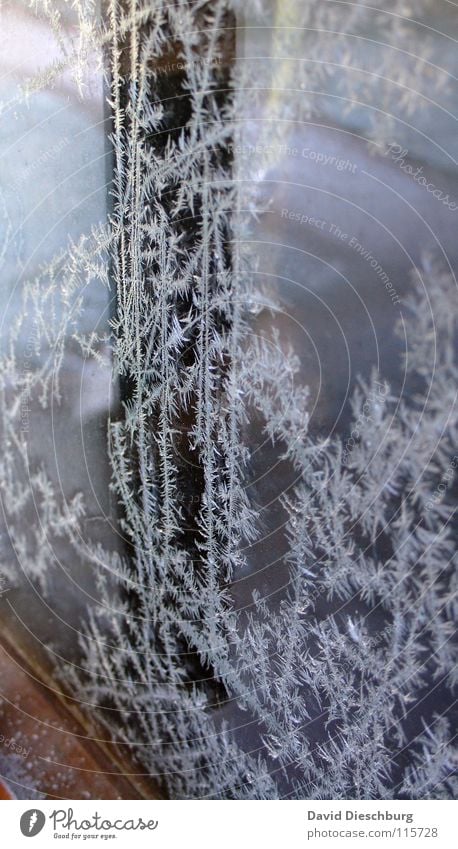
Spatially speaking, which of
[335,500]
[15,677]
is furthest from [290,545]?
[15,677]

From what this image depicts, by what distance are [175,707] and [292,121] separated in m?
0.42

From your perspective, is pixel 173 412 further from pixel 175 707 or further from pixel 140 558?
pixel 175 707

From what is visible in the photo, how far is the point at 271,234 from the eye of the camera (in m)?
0.45

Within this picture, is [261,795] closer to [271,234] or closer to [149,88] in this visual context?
[271,234]

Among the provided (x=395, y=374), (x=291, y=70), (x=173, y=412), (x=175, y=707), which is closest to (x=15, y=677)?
(x=175, y=707)

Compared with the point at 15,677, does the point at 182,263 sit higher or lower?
higher

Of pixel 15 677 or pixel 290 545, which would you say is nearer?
pixel 290 545

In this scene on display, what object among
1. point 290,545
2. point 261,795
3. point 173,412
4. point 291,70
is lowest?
point 261,795

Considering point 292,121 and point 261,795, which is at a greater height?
point 292,121

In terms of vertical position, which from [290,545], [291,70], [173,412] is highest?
[291,70]

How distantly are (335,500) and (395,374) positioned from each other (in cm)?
9

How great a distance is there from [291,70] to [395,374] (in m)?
0.19

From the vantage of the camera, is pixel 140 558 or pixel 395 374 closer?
pixel 395 374

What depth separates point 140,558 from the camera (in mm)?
542
